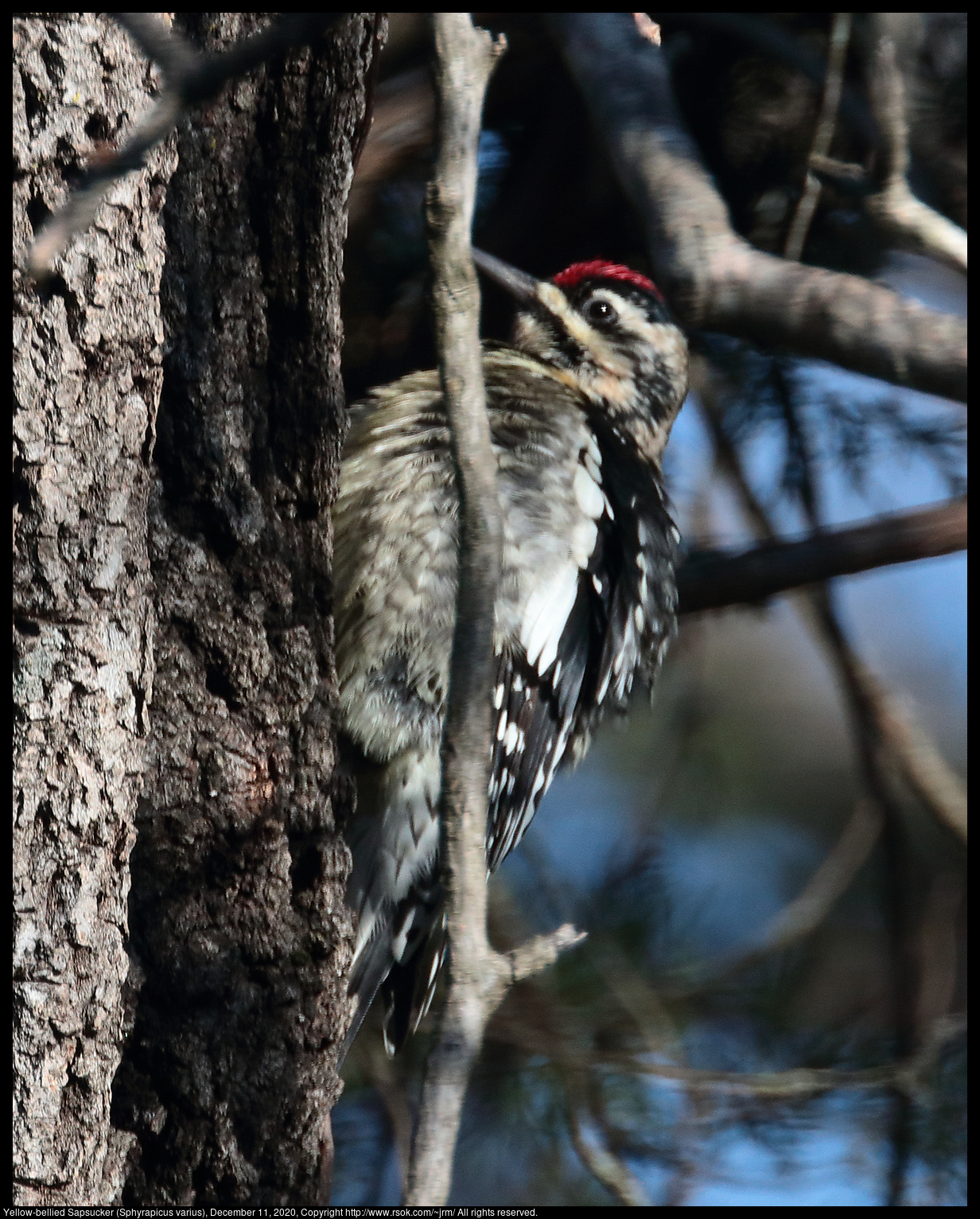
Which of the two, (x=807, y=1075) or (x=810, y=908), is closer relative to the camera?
(x=807, y=1075)

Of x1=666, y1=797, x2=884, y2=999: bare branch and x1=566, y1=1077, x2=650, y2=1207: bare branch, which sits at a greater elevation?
x1=666, y1=797, x2=884, y2=999: bare branch

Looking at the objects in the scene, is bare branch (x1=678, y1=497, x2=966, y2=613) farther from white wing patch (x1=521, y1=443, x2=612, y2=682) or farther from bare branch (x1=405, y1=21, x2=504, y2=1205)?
bare branch (x1=405, y1=21, x2=504, y2=1205)

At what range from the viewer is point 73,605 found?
127 centimetres

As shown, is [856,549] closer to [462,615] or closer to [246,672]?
[246,672]

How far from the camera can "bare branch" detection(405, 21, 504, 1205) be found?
976 mm

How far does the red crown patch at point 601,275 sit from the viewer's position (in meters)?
2.70

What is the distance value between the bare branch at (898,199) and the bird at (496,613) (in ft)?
2.39

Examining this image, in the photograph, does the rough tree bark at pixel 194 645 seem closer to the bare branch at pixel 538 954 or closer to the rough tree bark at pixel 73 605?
the rough tree bark at pixel 73 605

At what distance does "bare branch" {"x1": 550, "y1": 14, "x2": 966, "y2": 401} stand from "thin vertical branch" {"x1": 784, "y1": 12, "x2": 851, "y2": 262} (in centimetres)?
26

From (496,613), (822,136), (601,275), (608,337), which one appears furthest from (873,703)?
(496,613)

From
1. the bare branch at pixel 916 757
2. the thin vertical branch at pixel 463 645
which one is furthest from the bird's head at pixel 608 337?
the thin vertical branch at pixel 463 645

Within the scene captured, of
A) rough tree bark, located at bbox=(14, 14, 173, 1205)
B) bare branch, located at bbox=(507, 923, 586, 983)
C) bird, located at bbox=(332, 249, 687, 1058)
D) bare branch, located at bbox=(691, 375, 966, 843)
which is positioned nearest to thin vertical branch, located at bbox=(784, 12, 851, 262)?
bird, located at bbox=(332, 249, 687, 1058)

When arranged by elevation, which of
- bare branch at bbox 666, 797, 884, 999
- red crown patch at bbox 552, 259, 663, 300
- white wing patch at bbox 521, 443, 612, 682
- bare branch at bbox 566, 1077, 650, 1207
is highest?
red crown patch at bbox 552, 259, 663, 300

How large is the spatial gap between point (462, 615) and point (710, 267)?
3.34ft
